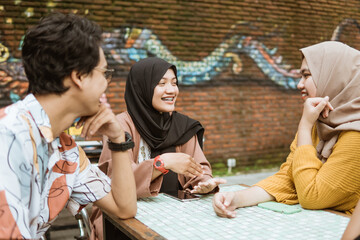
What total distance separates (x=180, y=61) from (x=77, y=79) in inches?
184

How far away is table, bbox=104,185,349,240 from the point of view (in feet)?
4.62

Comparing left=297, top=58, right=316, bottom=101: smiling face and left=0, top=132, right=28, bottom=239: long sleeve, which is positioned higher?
left=297, top=58, right=316, bottom=101: smiling face

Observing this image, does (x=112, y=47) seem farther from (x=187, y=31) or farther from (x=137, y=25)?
(x=187, y=31)

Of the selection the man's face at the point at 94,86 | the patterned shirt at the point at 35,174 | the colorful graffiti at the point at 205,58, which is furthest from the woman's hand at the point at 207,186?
the colorful graffiti at the point at 205,58

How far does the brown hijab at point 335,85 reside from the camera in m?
1.82

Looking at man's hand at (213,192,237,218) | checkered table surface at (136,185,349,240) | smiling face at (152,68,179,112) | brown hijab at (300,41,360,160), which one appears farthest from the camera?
smiling face at (152,68,179,112)

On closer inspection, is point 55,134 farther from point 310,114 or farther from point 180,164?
point 310,114

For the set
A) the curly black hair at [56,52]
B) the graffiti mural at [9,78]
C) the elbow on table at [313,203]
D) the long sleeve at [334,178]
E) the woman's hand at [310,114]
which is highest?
the curly black hair at [56,52]

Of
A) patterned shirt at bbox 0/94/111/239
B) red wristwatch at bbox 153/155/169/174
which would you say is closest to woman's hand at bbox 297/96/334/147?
red wristwatch at bbox 153/155/169/174

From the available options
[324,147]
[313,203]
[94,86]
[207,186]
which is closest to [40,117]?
[94,86]

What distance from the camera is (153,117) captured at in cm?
247

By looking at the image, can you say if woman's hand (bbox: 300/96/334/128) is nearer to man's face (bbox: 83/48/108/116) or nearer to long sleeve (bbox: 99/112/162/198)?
long sleeve (bbox: 99/112/162/198)

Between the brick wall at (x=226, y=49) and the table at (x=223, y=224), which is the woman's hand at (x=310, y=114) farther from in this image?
the brick wall at (x=226, y=49)

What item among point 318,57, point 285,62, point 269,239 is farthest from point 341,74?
point 285,62
